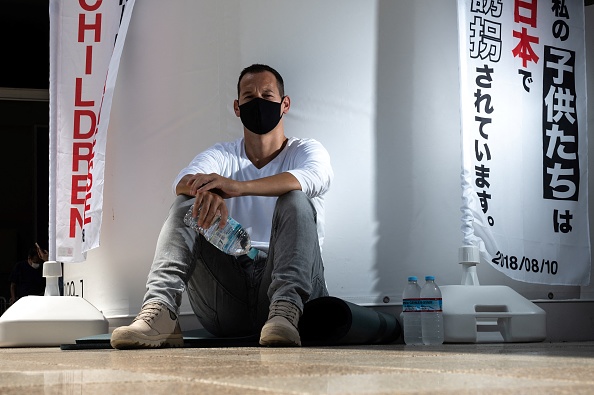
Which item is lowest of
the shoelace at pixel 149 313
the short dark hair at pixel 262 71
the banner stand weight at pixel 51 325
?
the banner stand weight at pixel 51 325

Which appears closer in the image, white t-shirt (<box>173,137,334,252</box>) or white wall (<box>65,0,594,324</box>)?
white t-shirt (<box>173,137,334,252</box>)

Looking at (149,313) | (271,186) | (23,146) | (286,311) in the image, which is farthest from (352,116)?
(23,146)

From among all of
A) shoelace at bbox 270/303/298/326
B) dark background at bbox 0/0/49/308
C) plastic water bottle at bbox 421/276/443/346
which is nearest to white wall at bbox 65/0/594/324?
plastic water bottle at bbox 421/276/443/346

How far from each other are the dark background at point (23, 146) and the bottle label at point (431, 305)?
780 cm

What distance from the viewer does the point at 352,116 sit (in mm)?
3529

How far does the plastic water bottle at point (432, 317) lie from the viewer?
10.1 ft

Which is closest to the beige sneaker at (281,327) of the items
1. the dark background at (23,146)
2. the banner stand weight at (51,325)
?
the banner stand weight at (51,325)

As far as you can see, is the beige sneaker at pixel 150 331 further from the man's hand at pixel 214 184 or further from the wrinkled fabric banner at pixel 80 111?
the wrinkled fabric banner at pixel 80 111

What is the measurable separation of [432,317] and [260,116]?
93 centimetres

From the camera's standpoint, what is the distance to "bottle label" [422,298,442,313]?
3068 mm

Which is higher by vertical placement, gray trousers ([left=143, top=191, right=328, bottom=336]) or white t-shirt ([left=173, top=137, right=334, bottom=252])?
white t-shirt ([left=173, top=137, right=334, bottom=252])

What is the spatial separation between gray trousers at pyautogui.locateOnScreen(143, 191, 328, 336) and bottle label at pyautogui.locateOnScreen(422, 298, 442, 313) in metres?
0.35

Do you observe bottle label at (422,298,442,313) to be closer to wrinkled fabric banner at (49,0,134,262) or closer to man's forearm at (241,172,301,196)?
man's forearm at (241,172,301,196)

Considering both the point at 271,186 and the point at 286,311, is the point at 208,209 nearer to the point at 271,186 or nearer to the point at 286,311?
the point at 271,186
